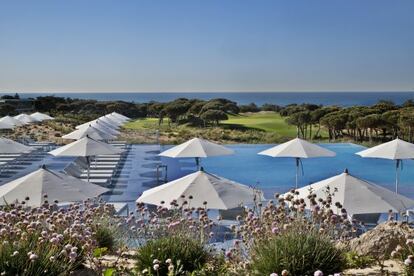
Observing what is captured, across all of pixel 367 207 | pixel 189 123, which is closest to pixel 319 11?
pixel 189 123

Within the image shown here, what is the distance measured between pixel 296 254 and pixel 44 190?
4.11 m

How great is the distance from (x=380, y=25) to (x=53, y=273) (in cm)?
4392

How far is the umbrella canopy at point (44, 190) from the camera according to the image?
22.1ft

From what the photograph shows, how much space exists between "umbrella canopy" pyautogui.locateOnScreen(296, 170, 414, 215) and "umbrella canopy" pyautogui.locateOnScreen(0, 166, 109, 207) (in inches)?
118

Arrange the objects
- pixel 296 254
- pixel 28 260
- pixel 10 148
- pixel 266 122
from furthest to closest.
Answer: pixel 266 122 < pixel 10 148 < pixel 296 254 < pixel 28 260

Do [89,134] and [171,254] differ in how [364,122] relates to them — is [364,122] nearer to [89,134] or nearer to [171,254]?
[89,134]

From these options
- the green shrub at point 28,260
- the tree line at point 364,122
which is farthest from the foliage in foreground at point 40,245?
the tree line at point 364,122

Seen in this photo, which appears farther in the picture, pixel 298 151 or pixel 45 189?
pixel 298 151

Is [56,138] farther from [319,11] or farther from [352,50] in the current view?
[352,50]

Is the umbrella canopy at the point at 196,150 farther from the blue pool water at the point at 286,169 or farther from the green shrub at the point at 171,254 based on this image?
the green shrub at the point at 171,254

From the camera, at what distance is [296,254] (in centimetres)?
380

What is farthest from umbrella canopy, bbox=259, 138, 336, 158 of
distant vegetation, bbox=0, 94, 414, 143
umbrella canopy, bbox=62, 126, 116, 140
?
distant vegetation, bbox=0, 94, 414, 143

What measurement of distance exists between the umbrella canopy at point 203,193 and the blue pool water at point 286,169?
6.62m

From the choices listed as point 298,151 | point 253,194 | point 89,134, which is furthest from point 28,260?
point 89,134
